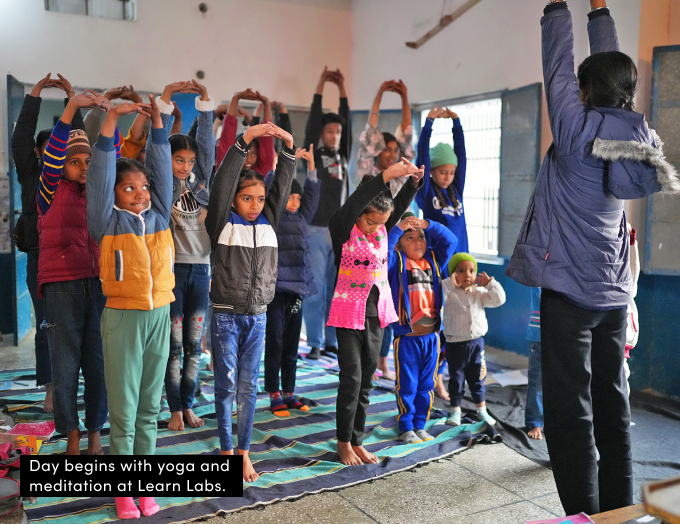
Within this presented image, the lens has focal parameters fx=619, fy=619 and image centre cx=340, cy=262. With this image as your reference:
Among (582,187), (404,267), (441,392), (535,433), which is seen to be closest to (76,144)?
(404,267)

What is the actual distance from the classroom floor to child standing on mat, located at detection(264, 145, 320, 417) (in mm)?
1037

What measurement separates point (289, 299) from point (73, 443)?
1429 mm

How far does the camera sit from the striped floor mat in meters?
2.52

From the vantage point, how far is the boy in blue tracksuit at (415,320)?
130 inches

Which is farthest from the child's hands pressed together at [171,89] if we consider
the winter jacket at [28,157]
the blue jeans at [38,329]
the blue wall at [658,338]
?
the blue wall at [658,338]

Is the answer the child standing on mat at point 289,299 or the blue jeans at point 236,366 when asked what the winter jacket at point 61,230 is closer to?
the blue jeans at point 236,366

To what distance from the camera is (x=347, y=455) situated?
299 centimetres

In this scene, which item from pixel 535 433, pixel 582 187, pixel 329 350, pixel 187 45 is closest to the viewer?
pixel 582 187

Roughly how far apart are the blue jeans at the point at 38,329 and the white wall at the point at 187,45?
98.6 inches

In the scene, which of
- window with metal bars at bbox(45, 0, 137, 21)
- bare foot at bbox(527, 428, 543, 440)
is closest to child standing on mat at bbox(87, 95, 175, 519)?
bare foot at bbox(527, 428, 543, 440)

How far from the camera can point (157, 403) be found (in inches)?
97.3

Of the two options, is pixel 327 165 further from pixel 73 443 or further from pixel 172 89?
pixel 73 443

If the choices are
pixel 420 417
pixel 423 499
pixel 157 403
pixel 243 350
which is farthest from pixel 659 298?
pixel 157 403

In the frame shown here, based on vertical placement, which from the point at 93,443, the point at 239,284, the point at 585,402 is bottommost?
the point at 93,443
